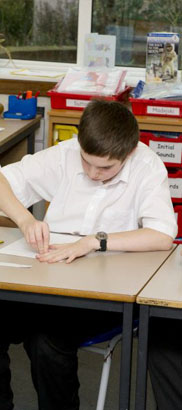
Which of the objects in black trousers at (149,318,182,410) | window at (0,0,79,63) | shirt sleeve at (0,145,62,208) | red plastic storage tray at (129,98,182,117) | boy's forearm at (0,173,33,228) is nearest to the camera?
black trousers at (149,318,182,410)

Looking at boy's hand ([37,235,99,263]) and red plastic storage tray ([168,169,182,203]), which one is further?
red plastic storage tray ([168,169,182,203])

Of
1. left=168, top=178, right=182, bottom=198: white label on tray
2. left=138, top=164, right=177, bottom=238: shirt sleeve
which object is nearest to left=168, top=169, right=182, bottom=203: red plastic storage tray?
left=168, top=178, right=182, bottom=198: white label on tray

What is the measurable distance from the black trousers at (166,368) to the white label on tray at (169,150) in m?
1.59

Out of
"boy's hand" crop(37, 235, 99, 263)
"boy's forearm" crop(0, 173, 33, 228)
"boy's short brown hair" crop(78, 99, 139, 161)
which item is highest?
"boy's short brown hair" crop(78, 99, 139, 161)

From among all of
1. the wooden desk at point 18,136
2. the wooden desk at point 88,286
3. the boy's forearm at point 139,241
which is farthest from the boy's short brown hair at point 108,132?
the wooden desk at point 18,136

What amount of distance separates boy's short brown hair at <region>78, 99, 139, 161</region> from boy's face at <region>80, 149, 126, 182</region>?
0.02 m

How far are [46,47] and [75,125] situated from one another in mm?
801

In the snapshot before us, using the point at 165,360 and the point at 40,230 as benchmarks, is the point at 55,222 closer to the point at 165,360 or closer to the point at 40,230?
the point at 40,230

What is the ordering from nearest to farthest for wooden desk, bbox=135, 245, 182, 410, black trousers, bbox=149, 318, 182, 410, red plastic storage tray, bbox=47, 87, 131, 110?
wooden desk, bbox=135, 245, 182, 410, black trousers, bbox=149, 318, 182, 410, red plastic storage tray, bbox=47, 87, 131, 110

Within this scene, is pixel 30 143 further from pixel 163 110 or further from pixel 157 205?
pixel 157 205

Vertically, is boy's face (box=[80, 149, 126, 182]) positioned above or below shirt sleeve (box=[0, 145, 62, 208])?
above

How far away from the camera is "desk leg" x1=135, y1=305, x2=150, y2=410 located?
193 cm

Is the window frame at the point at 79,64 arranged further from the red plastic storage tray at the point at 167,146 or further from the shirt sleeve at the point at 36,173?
the shirt sleeve at the point at 36,173

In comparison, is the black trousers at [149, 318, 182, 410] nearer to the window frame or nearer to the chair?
the chair
